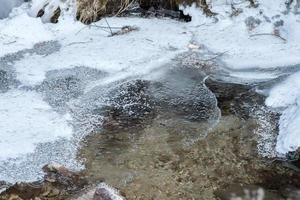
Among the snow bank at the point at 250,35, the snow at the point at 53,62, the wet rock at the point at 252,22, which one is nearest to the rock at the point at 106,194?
the snow at the point at 53,62

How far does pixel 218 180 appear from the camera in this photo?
11.4 ft

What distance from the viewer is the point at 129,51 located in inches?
192

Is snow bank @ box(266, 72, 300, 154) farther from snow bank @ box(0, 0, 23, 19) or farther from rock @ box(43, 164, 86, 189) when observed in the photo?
snow bank @ box(0, 0, 23, 19)

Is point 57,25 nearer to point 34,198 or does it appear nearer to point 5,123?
point 5,123

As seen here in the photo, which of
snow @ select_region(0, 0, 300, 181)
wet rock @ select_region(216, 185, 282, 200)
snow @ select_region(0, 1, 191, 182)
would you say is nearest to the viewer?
wet rock @ select_region(216, 185, 282, 200)

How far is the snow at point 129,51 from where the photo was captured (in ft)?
12.8

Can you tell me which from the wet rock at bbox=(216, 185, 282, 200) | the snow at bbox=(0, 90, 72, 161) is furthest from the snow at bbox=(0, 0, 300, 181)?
the wet rock at bbox=(216, 185, 282, 200)

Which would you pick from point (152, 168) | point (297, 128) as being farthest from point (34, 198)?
point (297, 128)

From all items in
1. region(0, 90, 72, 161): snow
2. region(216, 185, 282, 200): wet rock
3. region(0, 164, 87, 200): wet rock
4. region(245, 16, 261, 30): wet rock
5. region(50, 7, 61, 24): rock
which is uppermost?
region(50, 7, 61, 24): rock

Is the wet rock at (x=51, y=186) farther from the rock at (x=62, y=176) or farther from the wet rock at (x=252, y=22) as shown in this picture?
the wet rock at (x=252, y=22)

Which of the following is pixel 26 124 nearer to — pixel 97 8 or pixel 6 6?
pixel 97 8

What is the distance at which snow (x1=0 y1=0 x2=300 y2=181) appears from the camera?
3910 millimetres

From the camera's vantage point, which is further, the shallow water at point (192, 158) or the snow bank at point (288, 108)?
the snow bank at point (288, 108)

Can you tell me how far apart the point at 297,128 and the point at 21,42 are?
2757mm
